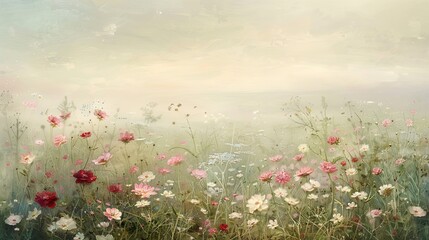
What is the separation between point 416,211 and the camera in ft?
9.15

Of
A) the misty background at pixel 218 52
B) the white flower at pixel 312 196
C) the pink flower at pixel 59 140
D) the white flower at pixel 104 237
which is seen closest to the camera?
the white flower at pixel 104 237

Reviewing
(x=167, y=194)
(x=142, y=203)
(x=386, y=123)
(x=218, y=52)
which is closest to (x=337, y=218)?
(x=386, y=123)

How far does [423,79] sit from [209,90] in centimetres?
120

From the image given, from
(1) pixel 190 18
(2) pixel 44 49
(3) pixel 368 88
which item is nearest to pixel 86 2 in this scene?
(2) pixel 44 49

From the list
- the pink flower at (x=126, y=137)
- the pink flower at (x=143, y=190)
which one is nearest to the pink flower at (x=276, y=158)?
the pink flower at (x=143, y=190)

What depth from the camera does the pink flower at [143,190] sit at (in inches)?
109

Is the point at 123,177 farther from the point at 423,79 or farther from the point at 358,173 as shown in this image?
the point at 423,79

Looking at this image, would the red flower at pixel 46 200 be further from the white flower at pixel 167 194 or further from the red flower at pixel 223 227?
the red flower at pixel 223 227

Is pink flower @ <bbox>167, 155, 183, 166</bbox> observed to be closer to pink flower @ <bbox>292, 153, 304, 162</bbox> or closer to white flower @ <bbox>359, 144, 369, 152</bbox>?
pink flower @ <bbox>292, 153, 304, 162</bbox>

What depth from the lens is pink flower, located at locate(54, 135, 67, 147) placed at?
9.47ft

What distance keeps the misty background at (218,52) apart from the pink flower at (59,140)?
0.19 metres

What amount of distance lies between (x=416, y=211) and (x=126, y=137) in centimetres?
155

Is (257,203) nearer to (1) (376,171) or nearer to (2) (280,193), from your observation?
(2) (280,193)

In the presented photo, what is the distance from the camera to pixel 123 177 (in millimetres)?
→ 2871
